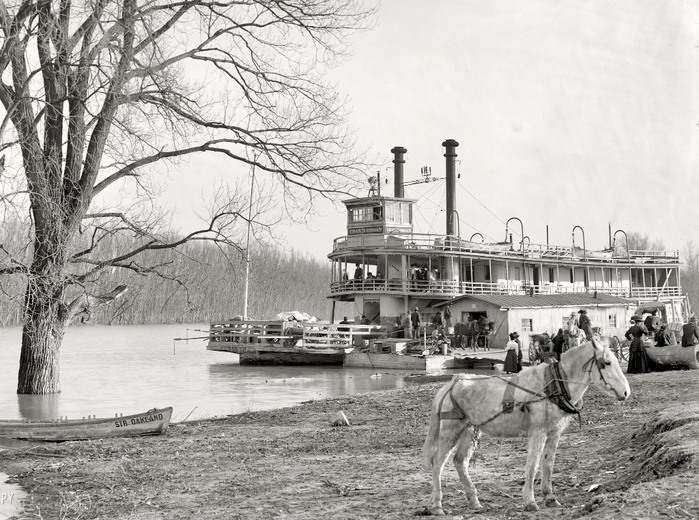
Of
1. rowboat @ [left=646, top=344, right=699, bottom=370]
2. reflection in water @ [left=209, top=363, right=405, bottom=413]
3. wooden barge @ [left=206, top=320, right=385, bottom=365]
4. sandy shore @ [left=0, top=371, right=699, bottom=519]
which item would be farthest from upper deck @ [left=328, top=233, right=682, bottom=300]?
sandy shore @ [left=0, top=371, right=699, bottom=519]

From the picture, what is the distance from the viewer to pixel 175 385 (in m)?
31.7

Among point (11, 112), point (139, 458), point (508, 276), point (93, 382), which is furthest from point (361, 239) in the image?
point (139, 458)

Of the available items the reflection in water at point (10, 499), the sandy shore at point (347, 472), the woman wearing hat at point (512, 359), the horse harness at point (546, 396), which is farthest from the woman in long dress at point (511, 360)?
the horse harness at point (546, 396)

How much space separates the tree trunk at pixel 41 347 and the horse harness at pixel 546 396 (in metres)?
14.8

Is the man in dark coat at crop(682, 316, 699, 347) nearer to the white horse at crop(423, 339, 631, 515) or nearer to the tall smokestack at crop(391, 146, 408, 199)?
the white horse at crop(423, 339, 631, 515)

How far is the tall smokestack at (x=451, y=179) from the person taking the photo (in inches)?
2039

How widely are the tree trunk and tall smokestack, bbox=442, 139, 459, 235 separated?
3401 centimetres

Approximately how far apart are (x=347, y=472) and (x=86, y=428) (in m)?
6.47

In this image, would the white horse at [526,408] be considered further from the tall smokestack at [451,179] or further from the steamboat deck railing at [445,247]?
the tall smokestack at [451,179]

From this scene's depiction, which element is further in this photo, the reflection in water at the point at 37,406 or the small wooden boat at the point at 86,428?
the reflection in water at the point at 37,406

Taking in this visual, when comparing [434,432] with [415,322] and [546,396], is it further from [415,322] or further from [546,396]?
[415,322]

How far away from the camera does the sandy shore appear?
748cm

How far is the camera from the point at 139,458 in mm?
11953

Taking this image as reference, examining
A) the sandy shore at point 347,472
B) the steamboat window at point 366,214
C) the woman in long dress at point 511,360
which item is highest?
the steamboat window at point 366,214
